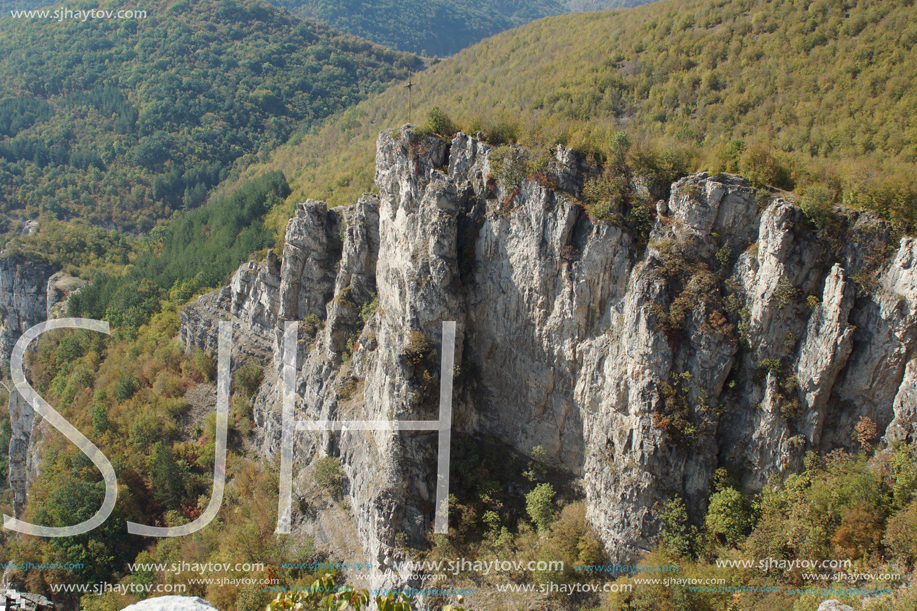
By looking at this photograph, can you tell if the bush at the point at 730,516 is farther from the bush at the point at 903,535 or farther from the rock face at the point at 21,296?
the rock face at the point at 21,296

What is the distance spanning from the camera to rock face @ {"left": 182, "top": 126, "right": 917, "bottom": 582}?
26172mm

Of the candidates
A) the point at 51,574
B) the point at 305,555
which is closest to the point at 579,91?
the point at 305,555

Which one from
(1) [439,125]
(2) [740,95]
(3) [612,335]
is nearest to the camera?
(3) [612,335]

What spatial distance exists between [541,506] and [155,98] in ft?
362

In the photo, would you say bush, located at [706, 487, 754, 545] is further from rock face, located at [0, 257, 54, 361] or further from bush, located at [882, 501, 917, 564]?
rock face, located at [0, 257, 54, 361]

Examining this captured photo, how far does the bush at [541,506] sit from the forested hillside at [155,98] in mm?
86271

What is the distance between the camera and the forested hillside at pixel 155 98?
322 feet

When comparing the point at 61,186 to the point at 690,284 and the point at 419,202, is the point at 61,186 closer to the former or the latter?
the point at 419,202

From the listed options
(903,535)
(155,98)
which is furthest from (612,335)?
(155,98)

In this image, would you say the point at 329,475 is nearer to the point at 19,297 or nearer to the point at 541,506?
the point at 541,506

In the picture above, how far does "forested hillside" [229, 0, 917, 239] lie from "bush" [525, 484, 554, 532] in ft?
63.2

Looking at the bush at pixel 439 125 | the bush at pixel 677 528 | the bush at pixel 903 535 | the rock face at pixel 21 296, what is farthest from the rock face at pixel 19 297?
the bush at pixel 903 535

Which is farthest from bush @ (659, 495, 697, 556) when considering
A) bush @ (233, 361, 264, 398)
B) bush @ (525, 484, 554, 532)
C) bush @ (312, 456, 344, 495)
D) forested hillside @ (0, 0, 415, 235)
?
forested hillside @ (0, 0, 415, 235)

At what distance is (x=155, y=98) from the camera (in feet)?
352
